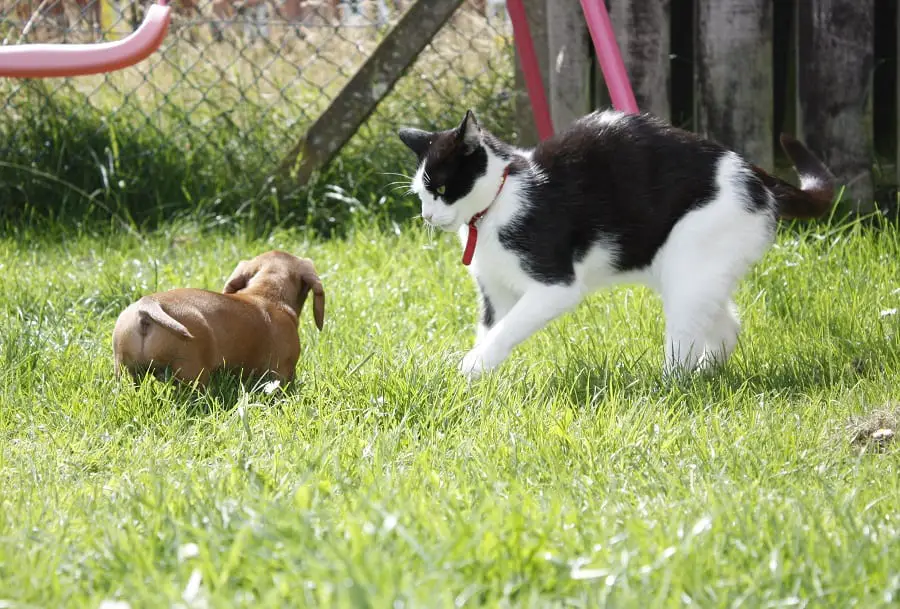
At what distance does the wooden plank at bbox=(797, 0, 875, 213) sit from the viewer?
14.7ft

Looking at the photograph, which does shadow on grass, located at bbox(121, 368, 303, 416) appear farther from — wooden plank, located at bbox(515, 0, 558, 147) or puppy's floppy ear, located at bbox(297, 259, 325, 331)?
wooden plank, located at bbox(515, 0, 558, 147)

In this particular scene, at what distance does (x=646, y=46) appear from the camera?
459 cm

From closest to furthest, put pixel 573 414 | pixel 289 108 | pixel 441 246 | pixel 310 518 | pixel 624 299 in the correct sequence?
1. pixel 310 518
2. pixel 573 414
3. pixel 624 299
4. pixel 441 246
5. pixel 289 108

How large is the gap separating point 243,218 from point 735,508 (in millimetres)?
3393

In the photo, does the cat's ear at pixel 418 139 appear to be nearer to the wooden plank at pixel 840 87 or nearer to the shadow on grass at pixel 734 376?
the shadow on grass at pixel 734 376

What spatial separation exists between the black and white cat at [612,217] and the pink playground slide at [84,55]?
814 mm

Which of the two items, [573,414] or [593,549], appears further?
[573,414]

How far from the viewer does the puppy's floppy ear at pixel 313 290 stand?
3287 millimetres

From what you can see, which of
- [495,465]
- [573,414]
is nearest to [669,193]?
[573,414]

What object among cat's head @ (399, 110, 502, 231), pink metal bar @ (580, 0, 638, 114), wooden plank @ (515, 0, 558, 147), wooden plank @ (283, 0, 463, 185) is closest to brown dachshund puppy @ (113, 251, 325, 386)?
cat's head @ (399, 110, 502, 231)

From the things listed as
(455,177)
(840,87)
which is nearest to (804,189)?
(455,177)

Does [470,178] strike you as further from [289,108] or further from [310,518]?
[289,108]

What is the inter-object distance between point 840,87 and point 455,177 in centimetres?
204

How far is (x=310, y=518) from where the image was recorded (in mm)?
2045
